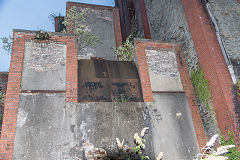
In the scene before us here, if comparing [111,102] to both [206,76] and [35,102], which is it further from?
[206,76]

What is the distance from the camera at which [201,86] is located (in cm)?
689

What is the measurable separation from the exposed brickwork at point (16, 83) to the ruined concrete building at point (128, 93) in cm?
2

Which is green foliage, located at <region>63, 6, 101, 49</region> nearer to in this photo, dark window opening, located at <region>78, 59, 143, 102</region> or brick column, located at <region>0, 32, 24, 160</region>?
dark window opening, located at <region>78, 59, 143, 102</region>

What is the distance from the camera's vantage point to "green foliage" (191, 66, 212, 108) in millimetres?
6602

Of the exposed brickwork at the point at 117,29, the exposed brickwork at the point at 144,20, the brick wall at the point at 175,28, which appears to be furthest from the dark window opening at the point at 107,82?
the exposed brickwork at the point at 144,20

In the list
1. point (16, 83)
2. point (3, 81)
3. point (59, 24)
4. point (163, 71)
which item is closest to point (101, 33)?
point (59, 24)

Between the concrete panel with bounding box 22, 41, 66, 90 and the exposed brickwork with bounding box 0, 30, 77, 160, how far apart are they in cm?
16

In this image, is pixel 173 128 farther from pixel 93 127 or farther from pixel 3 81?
pixel 3 81

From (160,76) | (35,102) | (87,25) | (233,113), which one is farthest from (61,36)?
(233,113)

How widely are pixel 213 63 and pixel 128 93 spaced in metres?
2.95

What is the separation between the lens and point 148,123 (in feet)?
20.6

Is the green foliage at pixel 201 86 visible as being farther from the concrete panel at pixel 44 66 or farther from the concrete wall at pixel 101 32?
the concrete wall at pixel 101 32

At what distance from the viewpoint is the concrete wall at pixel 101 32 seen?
1085 cm

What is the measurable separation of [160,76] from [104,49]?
15.7ft
